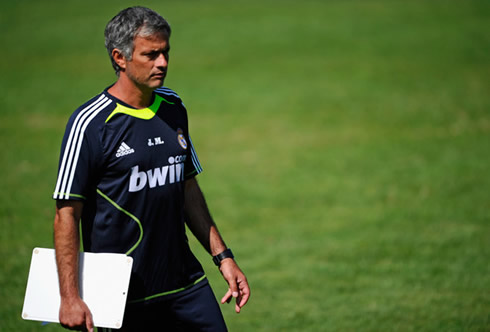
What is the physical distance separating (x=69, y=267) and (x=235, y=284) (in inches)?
39.7

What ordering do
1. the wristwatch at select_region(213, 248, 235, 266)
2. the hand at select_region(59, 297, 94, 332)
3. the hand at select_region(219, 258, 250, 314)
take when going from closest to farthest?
1. the hand at select_region(59, 297, 94, 332)
2. the hand at select_region(219, 258, 250, 314)
3. the wristwatch at select_region(213, 248, 235, 266)

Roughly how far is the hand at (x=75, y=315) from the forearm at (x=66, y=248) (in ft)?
0.13

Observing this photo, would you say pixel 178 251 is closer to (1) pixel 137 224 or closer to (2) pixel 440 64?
(1) pixel 137 224

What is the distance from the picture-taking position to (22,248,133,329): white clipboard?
3283 millimetres

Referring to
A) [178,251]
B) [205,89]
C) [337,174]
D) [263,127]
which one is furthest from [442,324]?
[205,89]

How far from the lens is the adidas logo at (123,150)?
11.2ft

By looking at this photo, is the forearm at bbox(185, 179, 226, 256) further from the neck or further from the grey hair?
the grey hair

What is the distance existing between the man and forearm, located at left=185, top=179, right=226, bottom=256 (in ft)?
0.44

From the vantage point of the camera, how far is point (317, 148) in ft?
45.0

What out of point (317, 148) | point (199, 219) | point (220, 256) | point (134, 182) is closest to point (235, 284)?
point (220, 256)

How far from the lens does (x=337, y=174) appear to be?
39.1ft

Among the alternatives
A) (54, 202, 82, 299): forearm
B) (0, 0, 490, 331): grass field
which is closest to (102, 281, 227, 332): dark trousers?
(54, 202, 82, 299): forearm

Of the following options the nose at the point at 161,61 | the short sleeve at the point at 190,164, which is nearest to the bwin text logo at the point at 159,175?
the short sleeve at the point at 190,164

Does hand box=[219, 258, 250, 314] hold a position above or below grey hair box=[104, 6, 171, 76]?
below
